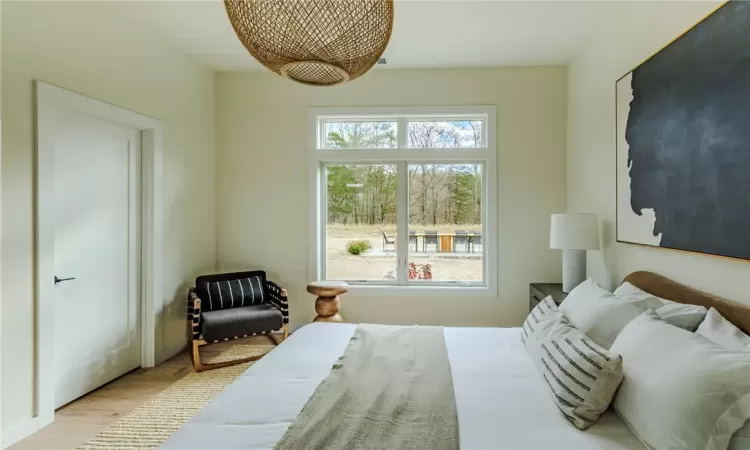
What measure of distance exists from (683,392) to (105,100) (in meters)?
3.53

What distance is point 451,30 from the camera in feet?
9.76

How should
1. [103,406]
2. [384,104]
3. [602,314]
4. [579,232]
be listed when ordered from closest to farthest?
[602,314] → [103,406] → [579,232] → [384,104]

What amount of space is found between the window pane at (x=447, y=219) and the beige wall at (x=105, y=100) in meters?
2.21

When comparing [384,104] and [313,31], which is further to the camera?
[384,104]

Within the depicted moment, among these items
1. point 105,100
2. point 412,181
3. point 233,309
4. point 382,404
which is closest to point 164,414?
point 233,309

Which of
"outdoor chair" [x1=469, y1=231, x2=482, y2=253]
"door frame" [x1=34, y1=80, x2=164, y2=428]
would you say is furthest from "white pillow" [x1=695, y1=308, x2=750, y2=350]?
"door frame" [x1=34, y1=80, x2=164, y2=428]

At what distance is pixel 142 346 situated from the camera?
3.12 meters

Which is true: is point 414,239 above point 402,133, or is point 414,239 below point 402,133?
below

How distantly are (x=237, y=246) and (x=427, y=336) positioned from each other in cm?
257

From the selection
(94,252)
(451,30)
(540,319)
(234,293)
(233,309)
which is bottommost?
(233,309)

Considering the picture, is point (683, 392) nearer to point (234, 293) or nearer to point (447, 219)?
point (447, 219)

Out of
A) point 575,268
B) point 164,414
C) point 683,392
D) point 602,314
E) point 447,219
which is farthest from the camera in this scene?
point 447,219

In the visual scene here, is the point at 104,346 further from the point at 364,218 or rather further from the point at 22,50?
the point at 364,218

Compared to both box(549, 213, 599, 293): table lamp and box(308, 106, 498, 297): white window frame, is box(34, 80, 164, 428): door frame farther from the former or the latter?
box(549, 213, 599, 293): table lamp
